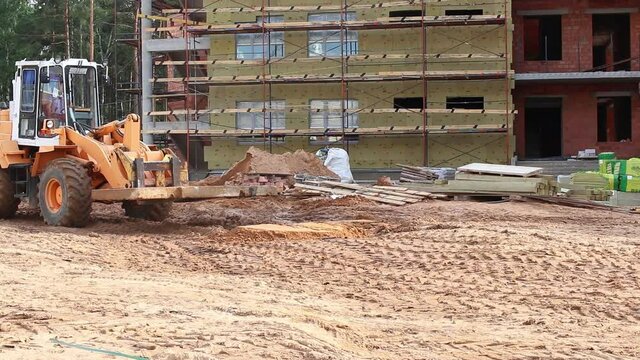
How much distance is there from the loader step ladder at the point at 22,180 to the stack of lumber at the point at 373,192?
748cm

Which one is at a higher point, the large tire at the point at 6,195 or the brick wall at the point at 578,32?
the brick wall at the point at 578,32

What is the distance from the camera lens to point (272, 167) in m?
23.2

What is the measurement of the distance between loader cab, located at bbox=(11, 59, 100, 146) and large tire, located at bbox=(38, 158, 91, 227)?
86 cm

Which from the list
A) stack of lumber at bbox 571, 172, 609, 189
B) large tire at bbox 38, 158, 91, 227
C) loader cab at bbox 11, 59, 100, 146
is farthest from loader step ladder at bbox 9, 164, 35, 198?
stack of lumber at bbox 571, 172, 609, 189

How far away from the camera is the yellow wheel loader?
Answer: 1408 centimetres

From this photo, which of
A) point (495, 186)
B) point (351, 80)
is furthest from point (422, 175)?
point (351, 80)

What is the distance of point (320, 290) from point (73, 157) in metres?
7.27

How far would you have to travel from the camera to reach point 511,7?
97.6ft

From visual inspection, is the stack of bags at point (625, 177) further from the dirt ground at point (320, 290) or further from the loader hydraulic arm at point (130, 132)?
the loader hydraulic arm at point (130, 132)

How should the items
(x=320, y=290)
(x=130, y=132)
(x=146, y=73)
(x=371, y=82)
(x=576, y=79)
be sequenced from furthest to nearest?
1. (x=146, y=73)
2. (x=371, y=82)
3. (x=576, y=79)
4. (x=130, y=132)
5. (x=320, y=290)

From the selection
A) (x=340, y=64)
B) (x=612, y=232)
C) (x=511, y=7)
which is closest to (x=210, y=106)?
(x=340, y=64)

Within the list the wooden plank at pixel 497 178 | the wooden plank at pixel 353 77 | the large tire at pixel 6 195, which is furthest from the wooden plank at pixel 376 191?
the large tire at pixel 6 195

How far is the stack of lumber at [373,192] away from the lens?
20.4m

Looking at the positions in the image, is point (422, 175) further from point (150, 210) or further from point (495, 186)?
point (150, 210)
